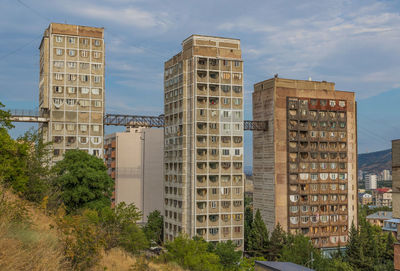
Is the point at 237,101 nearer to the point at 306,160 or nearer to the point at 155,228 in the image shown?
the point at 306,160

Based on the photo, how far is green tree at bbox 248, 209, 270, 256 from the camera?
Result: 85938 millimetres

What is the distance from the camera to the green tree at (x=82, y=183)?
61.4 m

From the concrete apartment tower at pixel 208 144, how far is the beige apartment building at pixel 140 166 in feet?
83.9

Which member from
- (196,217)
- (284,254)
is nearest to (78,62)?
(196,217)

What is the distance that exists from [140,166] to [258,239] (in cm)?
4059

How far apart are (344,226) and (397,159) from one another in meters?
72.4

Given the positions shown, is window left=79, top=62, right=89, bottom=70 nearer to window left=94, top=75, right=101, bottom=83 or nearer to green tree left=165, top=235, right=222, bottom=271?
window left=94, top=75, right=101, bottom=83

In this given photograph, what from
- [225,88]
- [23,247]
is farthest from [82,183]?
[23,247]

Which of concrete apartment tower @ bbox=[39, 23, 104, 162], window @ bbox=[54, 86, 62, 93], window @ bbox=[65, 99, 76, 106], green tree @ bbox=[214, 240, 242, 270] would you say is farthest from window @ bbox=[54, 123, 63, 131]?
green tree @ bbox=[214, 240, 242, 270]

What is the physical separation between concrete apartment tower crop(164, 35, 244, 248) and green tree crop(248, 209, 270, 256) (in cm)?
548

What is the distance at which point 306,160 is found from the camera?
97812 millimetres

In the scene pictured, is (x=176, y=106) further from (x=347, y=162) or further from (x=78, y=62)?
(x=347, y=162)

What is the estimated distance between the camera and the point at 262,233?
88375mm

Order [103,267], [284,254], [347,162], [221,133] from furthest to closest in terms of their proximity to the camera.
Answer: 1. [347,162]
2. [221,133]
3. [284,254]
4. [103,267]
